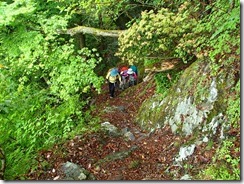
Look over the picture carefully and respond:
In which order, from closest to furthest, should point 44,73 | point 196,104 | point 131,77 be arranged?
point 196,104
point 44,73
point 131,77

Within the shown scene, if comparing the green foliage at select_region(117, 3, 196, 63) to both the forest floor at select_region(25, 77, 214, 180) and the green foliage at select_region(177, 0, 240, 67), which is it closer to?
the green foliage at select_region(177, 0, 240, 67)

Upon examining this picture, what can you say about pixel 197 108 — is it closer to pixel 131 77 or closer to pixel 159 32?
pixel 159 32

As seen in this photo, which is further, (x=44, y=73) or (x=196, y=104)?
(x=44, y=73)

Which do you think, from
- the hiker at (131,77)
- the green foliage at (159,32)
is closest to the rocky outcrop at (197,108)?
the green foliage at (159,32)

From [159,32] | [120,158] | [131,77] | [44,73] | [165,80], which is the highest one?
[159,32]

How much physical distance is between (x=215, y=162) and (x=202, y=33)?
2937 mm

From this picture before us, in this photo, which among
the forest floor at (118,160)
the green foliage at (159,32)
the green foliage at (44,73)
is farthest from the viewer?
the green foliage at (44,73)

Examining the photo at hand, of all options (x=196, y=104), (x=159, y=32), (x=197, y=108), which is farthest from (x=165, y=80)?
(x=197, y=108)

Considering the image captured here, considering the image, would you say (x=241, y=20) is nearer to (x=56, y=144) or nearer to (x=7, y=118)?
(x=56, y=144)

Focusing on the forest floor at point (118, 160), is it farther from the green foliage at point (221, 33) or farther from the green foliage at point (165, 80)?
the green foliage at point (221, 33)

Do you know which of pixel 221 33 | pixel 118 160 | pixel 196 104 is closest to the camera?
pixel 221 33

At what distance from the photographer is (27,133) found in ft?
28.8

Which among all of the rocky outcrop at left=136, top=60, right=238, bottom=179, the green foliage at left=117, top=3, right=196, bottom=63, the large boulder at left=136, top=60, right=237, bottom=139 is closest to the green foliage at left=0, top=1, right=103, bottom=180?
the green foliage at left=117, top=3, right=196, bottom=63

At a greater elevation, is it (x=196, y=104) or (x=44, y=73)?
(x=196, y=104)
